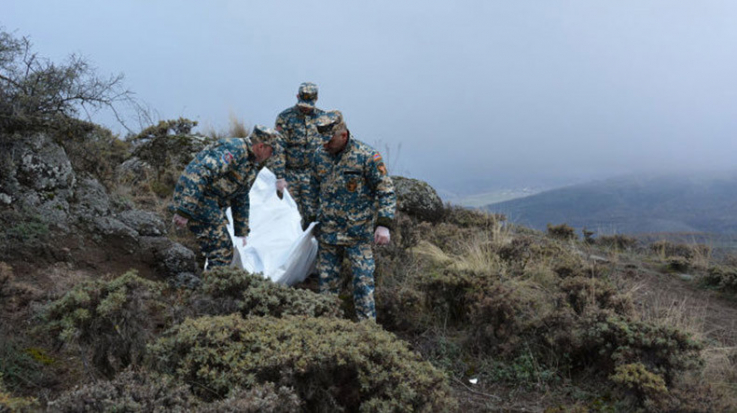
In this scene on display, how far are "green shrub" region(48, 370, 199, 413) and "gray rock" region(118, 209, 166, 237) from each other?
3739mm

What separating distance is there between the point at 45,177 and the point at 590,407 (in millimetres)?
5490

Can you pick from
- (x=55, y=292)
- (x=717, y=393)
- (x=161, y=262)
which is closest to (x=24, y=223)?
(x=55, y=292)

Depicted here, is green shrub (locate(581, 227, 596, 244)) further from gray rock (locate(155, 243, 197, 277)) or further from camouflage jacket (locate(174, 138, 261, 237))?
gray rock (locate(155, 243, 197, 277))

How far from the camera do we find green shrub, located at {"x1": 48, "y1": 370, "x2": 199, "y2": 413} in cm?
195

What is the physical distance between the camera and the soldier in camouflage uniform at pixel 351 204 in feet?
13.7

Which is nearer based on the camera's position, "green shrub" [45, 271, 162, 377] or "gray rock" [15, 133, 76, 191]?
"green shrub" [45, 271, 162, 377]

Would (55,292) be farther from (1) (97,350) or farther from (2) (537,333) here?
(2) (537,333)

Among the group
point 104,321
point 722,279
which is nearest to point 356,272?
point 104,321

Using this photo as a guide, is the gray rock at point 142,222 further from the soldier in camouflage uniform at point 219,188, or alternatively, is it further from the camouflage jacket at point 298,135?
the camouflage jacket at point 298,135

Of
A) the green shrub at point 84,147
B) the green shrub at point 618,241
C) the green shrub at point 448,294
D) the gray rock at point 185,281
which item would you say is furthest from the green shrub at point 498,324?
the green shrub at point 618,241

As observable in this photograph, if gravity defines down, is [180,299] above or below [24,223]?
below

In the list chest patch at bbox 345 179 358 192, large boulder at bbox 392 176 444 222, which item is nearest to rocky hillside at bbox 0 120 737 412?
chest patch at bbox 345 179 358 192

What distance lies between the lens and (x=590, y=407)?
132 inches

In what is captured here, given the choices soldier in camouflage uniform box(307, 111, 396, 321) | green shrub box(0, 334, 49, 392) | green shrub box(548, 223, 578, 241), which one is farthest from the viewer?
green shrub box(548, 223, 578, 241)
